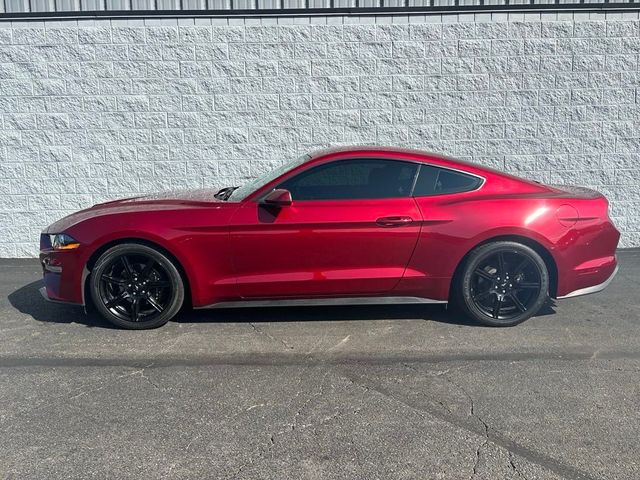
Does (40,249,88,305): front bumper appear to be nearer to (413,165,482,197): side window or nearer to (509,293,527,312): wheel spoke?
(413,165,482,197): side window

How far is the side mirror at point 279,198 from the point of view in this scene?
4.88 m

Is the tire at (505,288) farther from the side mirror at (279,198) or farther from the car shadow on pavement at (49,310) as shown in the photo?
the car shadow on pavement at (49,310)

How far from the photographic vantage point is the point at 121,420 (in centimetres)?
351

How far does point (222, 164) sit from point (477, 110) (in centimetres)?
346

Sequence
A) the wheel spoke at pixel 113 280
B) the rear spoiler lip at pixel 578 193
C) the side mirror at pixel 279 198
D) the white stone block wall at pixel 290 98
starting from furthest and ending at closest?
1. the white stone block wall at pixel 290 98
2. the rear spoiler lip at pixel 578 193
3. the wheel spoke at pixel 113 280
4. the side mirror at pixel 279 198

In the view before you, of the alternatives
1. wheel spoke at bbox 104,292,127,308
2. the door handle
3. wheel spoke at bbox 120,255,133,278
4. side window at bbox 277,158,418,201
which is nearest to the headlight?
wheel spoke at bbox 120,255,133,278

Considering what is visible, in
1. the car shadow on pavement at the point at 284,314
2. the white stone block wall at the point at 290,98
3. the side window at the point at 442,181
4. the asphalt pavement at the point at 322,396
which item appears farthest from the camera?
the white stone block wall at the point at 290,98

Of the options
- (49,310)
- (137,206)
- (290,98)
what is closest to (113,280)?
(137,206)

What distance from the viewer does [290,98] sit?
7836 millimetres

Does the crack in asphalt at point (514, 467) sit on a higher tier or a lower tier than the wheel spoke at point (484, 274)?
lower

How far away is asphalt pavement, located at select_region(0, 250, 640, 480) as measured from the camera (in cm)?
307

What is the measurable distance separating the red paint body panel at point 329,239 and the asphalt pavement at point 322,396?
0.41 meters

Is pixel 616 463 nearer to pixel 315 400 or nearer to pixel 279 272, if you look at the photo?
pixel 315 400

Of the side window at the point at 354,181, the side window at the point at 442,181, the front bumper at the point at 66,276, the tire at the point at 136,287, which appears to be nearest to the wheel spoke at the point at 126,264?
the tire at the point at 136,287
